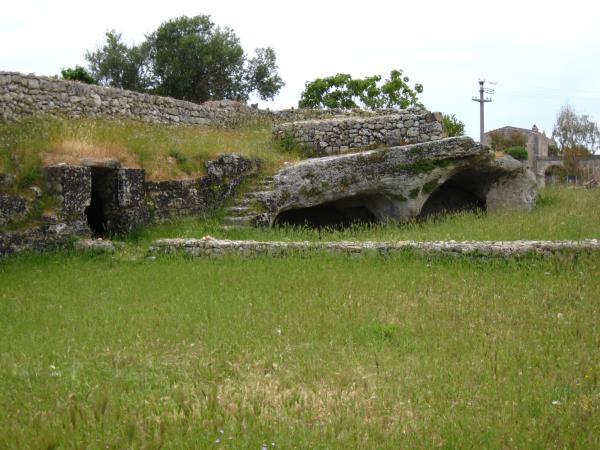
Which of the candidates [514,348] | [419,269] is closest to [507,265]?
[419,269]

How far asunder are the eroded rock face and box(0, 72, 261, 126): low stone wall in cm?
478

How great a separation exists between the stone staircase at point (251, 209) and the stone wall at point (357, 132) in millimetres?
3621

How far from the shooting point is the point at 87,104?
16.7m

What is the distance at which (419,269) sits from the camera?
10.3 metres

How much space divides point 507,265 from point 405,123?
32.3ft

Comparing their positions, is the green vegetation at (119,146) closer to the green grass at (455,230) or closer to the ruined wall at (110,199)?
the ruined wall at (110,199)

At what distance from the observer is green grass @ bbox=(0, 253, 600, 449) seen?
471cm

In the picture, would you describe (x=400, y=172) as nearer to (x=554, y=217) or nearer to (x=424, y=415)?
(x=554, y=217)

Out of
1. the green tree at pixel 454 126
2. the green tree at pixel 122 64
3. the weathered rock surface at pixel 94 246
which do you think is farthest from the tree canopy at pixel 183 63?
the weathered rock surface at pixel 94 246

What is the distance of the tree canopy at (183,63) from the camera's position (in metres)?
34.8

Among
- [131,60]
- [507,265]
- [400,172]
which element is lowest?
[507,265]

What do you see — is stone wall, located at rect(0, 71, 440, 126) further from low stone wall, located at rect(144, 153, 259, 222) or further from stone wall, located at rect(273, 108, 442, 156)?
low stone wall, located at rect(144, 153, 259, 222)

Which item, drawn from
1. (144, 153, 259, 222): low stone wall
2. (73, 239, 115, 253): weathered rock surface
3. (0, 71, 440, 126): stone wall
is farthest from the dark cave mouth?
(73, 239, 115, 253): weathered rock surface

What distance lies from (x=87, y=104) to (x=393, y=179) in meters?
8.27
